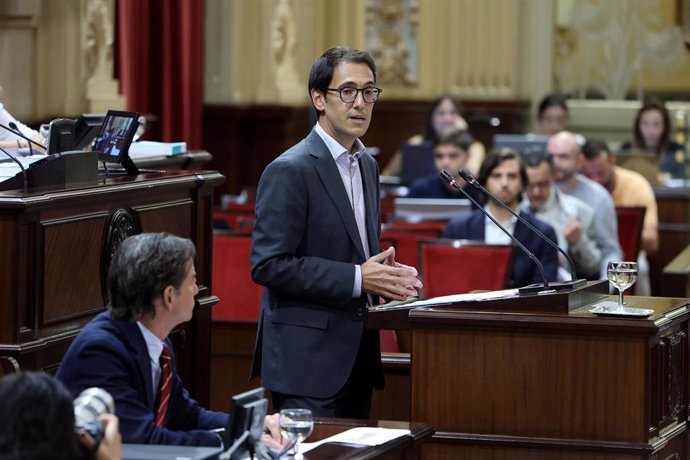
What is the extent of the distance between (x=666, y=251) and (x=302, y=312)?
6.26 metres

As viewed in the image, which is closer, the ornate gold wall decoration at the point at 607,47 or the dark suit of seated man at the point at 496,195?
the dark suit of seated man at the point at 496,195

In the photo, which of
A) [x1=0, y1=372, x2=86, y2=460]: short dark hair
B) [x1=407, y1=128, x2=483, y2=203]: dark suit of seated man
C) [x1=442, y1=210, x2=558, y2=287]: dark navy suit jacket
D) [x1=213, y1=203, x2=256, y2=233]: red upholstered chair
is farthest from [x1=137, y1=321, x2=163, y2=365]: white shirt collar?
[x1=407, y1=128, x2=483, y2=203]: dark suit of seated man

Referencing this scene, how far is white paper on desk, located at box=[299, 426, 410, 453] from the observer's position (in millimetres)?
3355

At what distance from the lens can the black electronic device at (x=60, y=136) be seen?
4363mm

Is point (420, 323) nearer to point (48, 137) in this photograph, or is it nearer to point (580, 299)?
point (580, 299)

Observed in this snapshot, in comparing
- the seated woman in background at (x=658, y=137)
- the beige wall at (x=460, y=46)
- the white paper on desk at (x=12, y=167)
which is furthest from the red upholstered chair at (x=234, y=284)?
the seated woman in background at (x=658, y=137)

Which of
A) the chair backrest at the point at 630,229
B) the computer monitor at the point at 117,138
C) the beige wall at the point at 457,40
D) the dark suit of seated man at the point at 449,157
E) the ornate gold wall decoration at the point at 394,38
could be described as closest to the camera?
the computer monitor at the point at 117,138

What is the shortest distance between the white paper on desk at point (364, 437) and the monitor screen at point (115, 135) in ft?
4.44

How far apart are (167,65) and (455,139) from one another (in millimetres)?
2558

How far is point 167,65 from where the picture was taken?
10250 millimetres

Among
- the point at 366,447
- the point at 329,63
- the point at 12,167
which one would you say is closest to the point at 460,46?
the point at 329,63

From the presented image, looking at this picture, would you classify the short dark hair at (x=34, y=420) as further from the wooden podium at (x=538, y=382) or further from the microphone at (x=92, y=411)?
the wooden podium at (x=538, y=382)

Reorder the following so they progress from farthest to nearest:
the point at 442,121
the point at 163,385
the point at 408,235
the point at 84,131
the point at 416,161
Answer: the point at 442,121
the point at 416,161
the point at 408,235
the point at 84,131
the point at 163,385

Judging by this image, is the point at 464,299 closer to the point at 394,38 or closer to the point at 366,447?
the point at 366,447
